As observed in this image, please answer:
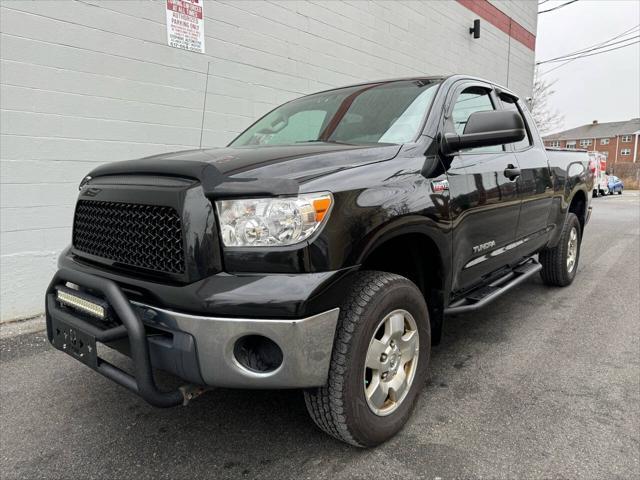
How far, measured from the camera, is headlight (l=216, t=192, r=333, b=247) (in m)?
1.84

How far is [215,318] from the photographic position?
5.82ft

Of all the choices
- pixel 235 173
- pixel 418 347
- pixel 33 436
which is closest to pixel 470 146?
pixel 418 347

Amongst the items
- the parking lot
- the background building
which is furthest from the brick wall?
the parking lot

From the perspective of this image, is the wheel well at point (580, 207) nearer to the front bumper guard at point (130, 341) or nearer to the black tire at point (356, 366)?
the black tire at point (356, 366)

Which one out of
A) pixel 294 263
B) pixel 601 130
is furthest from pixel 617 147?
pixel 294 263

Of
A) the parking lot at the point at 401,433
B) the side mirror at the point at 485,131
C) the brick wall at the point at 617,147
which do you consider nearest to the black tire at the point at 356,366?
the parking lot at the point at 401,433

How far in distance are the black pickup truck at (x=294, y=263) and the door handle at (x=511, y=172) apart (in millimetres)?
505

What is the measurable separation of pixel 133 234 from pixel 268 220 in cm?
69

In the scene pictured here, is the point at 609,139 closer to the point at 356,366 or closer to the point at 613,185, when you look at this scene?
the point at 613,185

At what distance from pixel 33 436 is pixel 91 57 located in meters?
3.45

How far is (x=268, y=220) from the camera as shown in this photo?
6.05 feet

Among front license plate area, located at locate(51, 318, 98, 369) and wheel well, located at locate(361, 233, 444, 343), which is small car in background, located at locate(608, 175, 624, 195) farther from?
front license plate area, located at locate(51, 318, 98, 369)

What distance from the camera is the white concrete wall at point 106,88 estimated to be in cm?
406

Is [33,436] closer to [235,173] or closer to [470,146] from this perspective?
[235,173]
